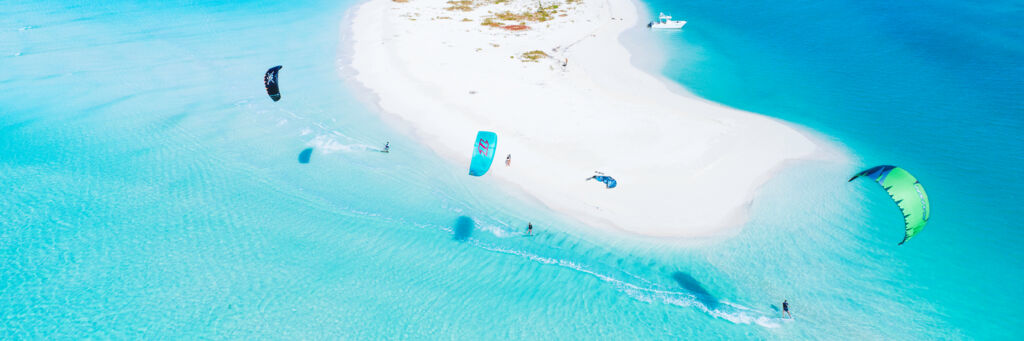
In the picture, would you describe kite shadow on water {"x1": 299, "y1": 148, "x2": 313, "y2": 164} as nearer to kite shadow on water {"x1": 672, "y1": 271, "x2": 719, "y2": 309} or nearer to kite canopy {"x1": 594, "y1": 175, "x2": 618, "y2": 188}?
kite canopy {"x1": 594, "y1": 175, "x2": 618, "y2": 188}

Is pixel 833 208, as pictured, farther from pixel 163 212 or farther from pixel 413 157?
pixel 163 212

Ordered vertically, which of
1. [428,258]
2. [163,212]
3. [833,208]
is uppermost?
[833,208]

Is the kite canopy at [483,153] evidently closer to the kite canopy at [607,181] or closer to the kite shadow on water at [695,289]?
the kite canopy at [607,181]

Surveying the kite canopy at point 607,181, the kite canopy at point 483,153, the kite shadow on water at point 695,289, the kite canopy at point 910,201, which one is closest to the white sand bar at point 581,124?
the kite canopy at point 607,181

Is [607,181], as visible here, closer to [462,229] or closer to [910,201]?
[462,229]

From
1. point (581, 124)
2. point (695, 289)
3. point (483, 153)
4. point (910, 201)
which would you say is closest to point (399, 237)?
point (483, 153)

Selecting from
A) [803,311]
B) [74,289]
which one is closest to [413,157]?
[74,289]

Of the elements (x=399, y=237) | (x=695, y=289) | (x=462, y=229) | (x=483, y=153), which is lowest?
(x=399, y=237)
